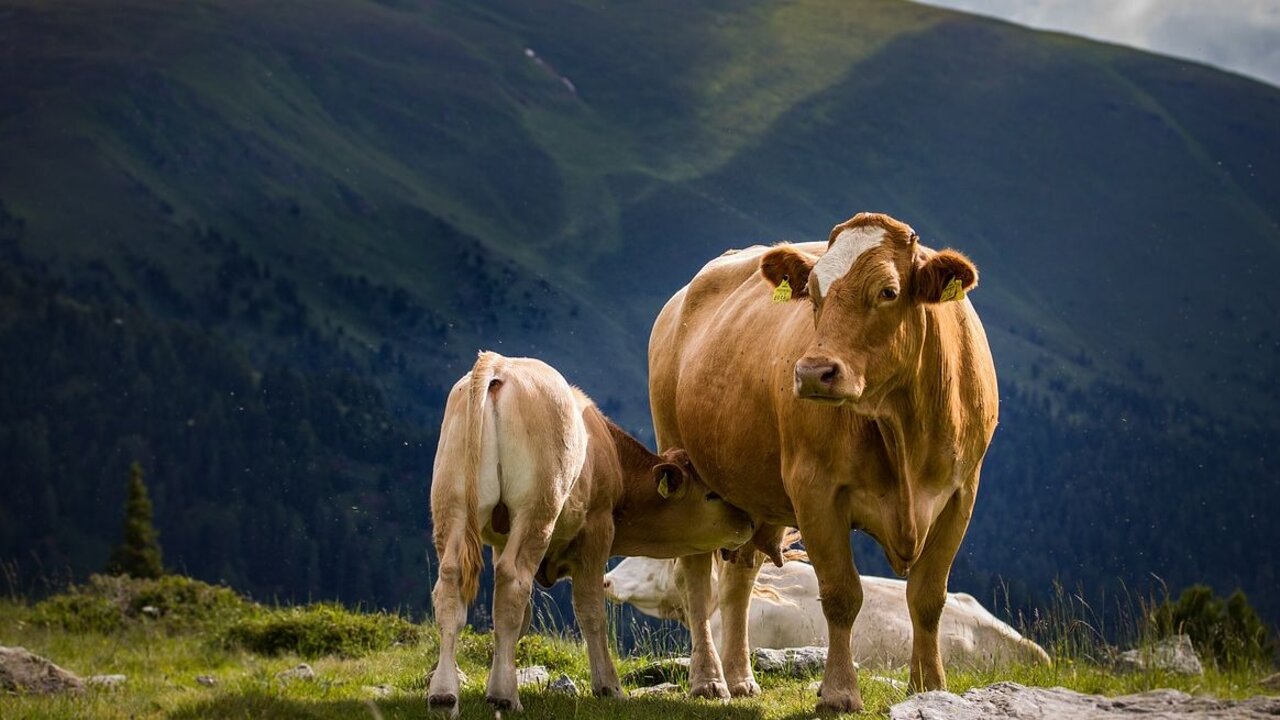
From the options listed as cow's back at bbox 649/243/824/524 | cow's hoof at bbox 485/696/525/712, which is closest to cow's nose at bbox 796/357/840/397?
cow's back at bbox 649/243/824/524

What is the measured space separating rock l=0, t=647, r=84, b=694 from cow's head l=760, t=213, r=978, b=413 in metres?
6.21

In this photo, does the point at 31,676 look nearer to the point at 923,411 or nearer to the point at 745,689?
the point at 745,689

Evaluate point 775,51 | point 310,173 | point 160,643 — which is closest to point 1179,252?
point 775,51

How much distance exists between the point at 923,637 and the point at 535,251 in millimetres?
134093

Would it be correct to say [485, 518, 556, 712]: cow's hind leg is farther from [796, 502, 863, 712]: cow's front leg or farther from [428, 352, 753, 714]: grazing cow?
[796, 502, 863, 712]: cow's front leg

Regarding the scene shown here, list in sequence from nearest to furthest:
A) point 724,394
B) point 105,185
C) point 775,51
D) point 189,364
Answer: point 724,394
point 189,364
point 105,185
point 775,51

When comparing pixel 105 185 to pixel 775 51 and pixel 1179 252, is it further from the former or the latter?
pixel 1179 252

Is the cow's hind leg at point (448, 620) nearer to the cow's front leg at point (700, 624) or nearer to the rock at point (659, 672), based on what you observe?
the cow's front leg at point (700, 624)

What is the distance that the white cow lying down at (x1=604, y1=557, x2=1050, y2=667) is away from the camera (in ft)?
49.0

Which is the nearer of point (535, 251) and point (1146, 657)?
point (1146, 657)

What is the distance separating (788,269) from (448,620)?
128 inches

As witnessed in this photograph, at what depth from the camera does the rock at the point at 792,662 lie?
41.5 ft

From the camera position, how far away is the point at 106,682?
12016 millimetres

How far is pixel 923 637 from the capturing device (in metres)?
10.5
